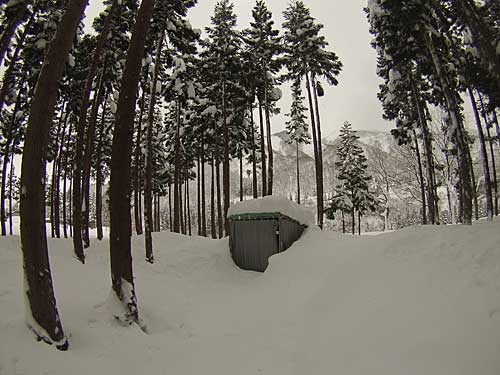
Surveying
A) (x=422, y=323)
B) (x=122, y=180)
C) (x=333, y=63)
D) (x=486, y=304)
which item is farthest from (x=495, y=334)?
(x=333, y=63)

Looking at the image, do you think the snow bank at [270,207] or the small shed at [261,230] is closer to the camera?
the small shed at [261,230]

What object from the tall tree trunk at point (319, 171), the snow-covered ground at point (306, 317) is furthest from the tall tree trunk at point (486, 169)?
the tall tree trunk at point (319, 171)

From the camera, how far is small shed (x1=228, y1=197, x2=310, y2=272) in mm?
10610

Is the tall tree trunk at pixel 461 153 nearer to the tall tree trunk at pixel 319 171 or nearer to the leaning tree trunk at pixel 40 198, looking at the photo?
the tall tree trunk at pixel 319 171

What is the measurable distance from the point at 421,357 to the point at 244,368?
2703 mm

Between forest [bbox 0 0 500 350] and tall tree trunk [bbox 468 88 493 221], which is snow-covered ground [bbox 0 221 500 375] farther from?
tall tree trunk [bbox 468 88 493 221]

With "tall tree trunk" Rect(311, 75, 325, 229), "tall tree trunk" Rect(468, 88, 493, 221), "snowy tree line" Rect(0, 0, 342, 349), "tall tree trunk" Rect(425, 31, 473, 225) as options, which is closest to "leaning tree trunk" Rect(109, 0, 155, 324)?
"snowy tree line" Rect(0, 0, 342, 349)

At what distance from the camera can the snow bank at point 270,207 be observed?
427 inches

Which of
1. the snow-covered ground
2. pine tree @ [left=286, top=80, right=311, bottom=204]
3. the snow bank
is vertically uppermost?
pine tree @ [left=286, top=80, right=311, bottom=204]

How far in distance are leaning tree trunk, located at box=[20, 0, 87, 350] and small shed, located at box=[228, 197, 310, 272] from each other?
7.57 metres

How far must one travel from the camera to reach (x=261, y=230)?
35.8 feet

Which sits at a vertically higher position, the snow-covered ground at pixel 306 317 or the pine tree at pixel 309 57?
the pine tree at pixel 309 57

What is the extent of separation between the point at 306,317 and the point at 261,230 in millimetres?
4935

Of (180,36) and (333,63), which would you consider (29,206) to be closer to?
(180,36)
